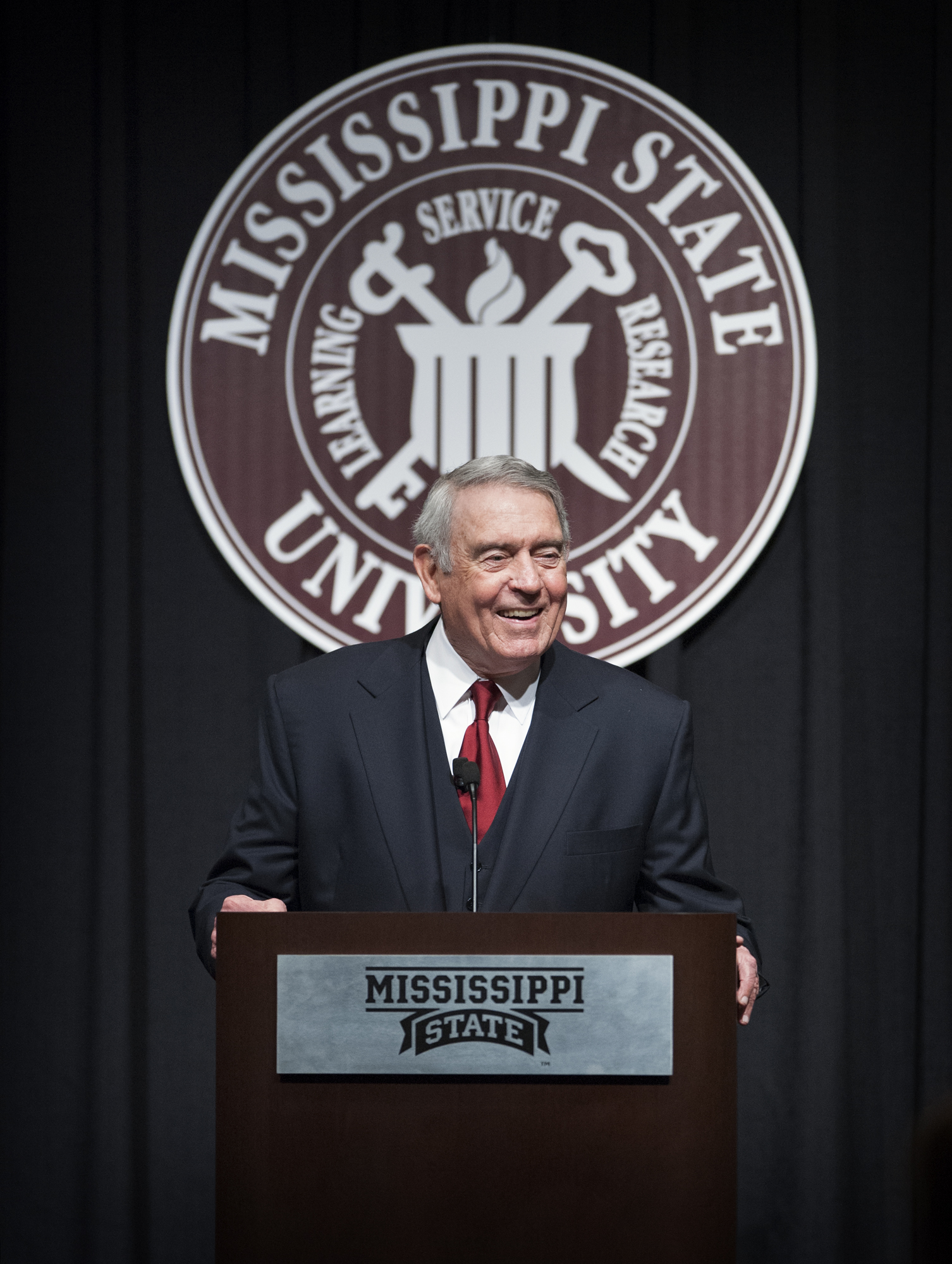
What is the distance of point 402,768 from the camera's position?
199 centimetres

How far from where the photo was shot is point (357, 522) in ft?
9.60

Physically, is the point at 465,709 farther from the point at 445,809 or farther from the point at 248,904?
the point at 248,904

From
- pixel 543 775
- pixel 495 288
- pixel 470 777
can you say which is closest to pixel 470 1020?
pixel 470 777

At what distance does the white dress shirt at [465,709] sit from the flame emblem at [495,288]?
40.0 inches

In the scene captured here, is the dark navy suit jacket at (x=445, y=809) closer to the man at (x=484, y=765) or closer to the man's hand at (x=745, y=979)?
the man at (x=484, y=765)

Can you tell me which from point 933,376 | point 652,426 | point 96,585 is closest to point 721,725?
point 652,426

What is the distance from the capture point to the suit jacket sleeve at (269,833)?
202 cm

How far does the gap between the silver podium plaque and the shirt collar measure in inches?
26.2

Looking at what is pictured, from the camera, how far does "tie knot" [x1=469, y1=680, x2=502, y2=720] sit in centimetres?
205

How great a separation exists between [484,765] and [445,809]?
0.10 meters

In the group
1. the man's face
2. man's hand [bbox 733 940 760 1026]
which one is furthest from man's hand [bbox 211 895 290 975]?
the man's face

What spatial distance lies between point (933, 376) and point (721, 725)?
0.83 meters

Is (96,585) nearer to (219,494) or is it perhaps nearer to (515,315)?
(219,494)

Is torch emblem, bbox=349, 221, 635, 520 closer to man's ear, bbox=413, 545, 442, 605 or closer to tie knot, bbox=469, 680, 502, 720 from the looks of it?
man's ear, bbox=413, 545, 442, 605
